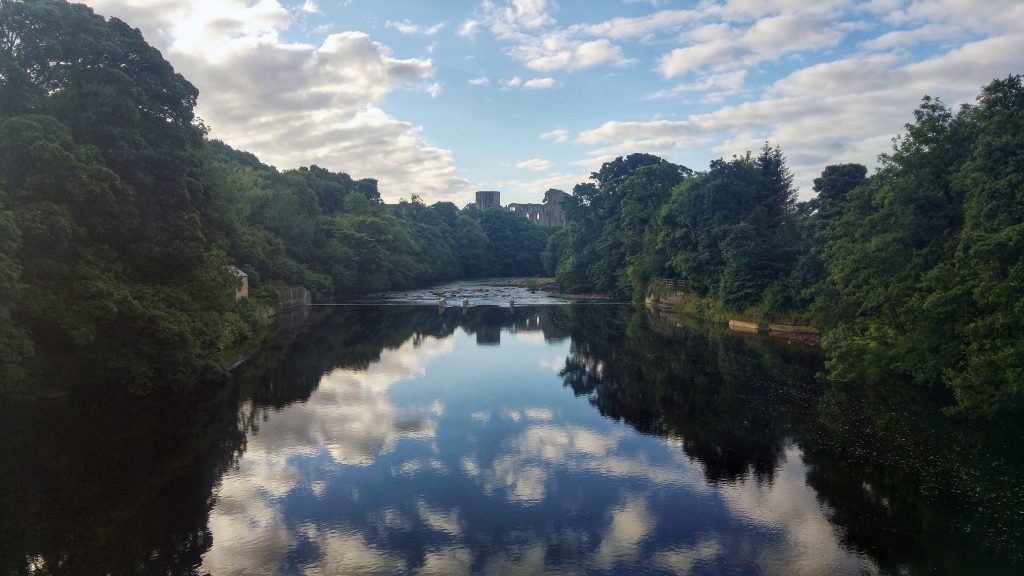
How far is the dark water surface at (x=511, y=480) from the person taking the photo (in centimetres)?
1359

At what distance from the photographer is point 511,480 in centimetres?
1825

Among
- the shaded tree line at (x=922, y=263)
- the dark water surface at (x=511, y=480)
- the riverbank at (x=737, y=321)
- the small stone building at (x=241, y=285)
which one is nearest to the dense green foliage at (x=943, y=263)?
the shaded tree line at (x=922, y=263)

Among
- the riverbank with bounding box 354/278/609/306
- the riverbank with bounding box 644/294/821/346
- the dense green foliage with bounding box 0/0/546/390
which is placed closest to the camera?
the dense green foliage with bounding box 0/0/546/390

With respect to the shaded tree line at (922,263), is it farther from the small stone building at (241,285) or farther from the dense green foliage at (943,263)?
the small stone building at (241,285)

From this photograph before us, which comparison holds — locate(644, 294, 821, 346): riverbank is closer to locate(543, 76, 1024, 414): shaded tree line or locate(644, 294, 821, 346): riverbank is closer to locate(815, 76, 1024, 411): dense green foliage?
locate(543, 76, 1024, 414): shaded tree line

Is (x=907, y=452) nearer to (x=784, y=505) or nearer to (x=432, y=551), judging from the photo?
(x=784, y=505)

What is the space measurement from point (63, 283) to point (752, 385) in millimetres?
28723

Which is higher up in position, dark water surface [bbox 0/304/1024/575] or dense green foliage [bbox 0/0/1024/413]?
dense green foliage [bbox 0/0/1024/413]

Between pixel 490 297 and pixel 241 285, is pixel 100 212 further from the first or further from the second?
pixel 490 297

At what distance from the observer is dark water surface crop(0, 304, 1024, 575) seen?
13.6 meters

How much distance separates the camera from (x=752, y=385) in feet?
101

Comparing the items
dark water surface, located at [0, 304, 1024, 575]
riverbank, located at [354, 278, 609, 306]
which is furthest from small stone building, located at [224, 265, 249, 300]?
riverbank, located at [354, 278, 609, 306]

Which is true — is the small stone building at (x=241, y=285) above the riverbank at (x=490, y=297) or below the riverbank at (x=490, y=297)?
above

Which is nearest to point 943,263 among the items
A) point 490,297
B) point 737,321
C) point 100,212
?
point 737,321
